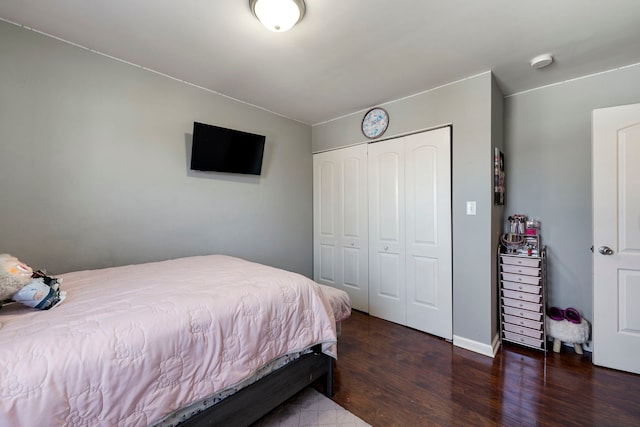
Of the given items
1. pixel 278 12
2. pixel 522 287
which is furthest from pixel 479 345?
pixel 278 12

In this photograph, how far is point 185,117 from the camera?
2533 millimetres

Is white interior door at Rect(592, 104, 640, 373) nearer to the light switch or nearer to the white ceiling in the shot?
the white ceiling

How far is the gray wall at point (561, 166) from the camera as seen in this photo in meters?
2.36

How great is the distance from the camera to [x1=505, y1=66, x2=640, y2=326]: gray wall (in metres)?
2.36

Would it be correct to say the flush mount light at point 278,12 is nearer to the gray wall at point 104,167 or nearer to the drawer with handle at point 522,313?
the gray wall at point 104,167

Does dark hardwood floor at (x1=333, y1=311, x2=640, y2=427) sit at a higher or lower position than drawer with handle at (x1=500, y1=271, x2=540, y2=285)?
lower

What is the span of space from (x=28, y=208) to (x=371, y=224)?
292cm

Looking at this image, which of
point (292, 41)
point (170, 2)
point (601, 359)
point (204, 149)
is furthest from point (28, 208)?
point (601, 359)

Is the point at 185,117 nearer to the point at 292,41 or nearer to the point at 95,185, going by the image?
the point at 95,185

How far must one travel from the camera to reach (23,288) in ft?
3.70

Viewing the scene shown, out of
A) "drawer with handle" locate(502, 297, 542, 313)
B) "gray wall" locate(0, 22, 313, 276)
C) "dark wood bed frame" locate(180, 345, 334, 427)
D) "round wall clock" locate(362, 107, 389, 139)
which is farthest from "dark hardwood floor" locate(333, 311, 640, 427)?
"round wall clock" locate(362, 107, 389, 139)

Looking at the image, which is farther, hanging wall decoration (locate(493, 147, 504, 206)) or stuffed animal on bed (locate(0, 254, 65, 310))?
hanging wall decoration (locate(493, 147, 504, 206))

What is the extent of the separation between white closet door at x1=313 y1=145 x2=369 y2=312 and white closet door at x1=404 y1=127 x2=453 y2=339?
22.5 inches

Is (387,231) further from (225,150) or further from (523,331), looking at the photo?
(225,150)
